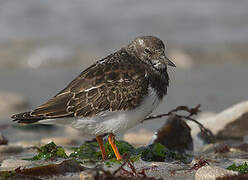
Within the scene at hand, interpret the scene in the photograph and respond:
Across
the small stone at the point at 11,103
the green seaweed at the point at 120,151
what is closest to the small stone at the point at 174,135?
the green seaweed at the point at 120,151

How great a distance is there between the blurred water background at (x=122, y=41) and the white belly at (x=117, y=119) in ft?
11.6

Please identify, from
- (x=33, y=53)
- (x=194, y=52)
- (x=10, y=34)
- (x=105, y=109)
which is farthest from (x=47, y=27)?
(x=105, y=109)

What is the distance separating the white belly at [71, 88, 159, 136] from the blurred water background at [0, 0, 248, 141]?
352 cm

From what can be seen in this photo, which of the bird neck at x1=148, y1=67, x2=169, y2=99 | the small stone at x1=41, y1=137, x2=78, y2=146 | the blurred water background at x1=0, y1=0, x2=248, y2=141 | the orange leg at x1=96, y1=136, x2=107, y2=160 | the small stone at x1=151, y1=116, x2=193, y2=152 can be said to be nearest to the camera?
the bird neck at x1=148, y1=67, x2=169, y2=99

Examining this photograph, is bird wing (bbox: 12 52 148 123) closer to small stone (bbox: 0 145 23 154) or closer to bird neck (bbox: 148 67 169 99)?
bird neck (bbox: 148 67 169 99)

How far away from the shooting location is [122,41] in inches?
489

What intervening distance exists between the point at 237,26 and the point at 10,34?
551cm

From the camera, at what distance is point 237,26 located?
13117 millimetres

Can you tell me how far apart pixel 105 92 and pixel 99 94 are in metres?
0.05

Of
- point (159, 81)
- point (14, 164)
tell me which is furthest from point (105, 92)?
point (14, 164)

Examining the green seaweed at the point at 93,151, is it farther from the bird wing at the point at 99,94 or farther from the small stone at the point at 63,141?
the small stone at the point at 63,141

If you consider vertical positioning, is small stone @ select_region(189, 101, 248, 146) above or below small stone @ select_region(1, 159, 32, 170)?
above

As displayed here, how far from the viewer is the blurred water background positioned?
9.35m

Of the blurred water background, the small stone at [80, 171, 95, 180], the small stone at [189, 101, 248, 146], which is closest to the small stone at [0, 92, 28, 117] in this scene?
the blurred water background
